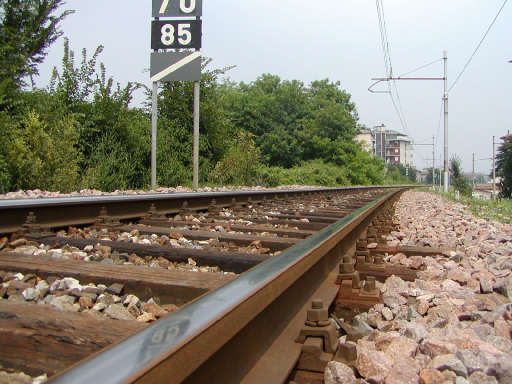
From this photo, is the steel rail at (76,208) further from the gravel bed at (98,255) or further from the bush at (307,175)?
the bush at (307,175)

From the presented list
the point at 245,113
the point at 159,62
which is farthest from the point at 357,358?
the point at 245,113

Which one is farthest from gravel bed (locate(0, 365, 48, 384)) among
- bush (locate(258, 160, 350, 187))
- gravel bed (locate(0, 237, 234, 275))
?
bush (locate(258, 160, 350, 187))

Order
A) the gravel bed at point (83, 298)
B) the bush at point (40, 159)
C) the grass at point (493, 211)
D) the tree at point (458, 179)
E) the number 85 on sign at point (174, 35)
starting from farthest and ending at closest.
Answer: the tree at point (458, 179) → the number 85 on sign at point (174, 35) → the bush at point (40, 159) → the grass at point (493, 211) → the gravel bed at point (83, 298)

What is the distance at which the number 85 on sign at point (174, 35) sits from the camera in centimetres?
1288

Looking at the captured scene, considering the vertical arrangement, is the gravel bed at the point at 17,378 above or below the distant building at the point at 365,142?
below

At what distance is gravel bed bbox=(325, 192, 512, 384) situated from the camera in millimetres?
1744

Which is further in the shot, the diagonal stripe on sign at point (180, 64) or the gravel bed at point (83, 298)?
the diagonal stripe on sign at point (180, 64)

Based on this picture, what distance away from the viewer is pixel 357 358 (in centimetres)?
185

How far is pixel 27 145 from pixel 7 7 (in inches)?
180

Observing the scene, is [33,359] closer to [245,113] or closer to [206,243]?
[206,243]

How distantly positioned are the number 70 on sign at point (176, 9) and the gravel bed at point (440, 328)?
34.4ft

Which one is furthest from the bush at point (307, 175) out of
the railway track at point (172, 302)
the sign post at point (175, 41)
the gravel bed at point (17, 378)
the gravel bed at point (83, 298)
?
the gravel bed at point (17, 378)

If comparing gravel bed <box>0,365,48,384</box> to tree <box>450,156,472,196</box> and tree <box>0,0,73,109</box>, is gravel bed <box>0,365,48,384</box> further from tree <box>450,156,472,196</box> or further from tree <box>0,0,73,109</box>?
tree <box>450,156,472,196</box>

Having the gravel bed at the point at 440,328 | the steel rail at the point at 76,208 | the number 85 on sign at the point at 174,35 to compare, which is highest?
the number 85 on sign at the point at 174,35
